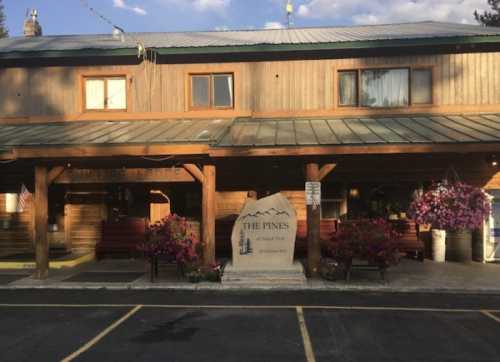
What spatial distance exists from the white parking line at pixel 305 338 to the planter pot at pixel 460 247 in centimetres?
796

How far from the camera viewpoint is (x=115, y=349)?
268 inches

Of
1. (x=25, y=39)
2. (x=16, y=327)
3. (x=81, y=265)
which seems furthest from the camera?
(x=25, y=39)

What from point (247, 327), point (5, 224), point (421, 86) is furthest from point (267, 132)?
point (5, 224)

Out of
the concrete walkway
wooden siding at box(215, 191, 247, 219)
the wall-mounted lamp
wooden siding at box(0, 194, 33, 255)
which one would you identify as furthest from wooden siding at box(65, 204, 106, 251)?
the wall-mounted lamp

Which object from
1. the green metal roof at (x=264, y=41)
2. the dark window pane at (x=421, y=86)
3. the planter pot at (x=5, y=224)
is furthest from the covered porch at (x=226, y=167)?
the green metal roof at (x=264, y=41)

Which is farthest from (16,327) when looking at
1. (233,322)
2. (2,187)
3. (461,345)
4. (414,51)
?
(414,51)

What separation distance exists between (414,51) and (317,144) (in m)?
6.11

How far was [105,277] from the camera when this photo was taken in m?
12.4

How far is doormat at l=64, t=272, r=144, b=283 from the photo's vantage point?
39.2ft

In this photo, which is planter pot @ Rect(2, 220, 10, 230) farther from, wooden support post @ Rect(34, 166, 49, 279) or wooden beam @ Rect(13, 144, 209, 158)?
wooden beam @ Rect(13, 144, 209, 158)

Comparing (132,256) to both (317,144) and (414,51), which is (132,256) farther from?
(414,51)

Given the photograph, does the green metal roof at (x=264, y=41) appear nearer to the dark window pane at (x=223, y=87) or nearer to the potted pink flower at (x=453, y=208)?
the dark window pane at (x=223, y=87)

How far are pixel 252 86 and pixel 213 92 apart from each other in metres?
1.31

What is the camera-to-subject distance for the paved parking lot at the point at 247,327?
6609mm
